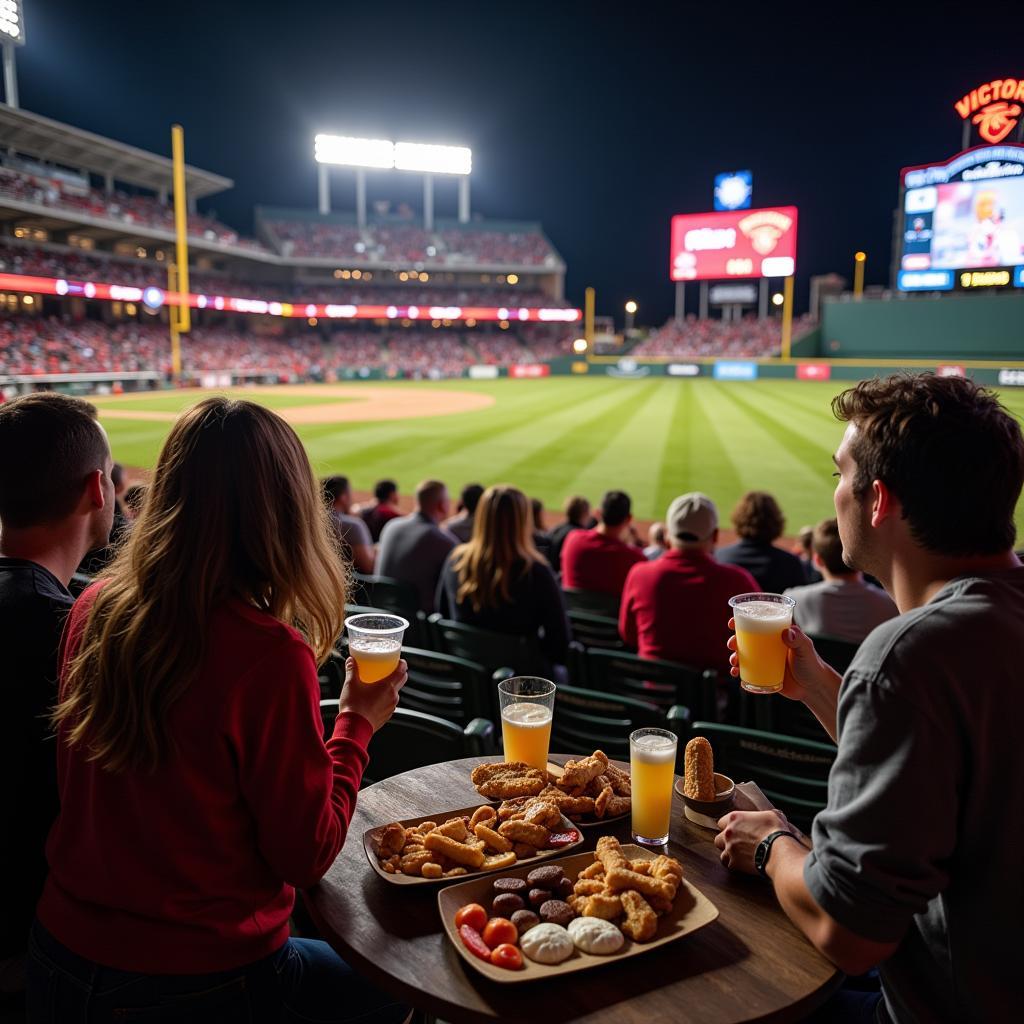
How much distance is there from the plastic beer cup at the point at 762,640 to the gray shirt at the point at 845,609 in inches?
93.4

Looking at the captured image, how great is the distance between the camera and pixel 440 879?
185cm

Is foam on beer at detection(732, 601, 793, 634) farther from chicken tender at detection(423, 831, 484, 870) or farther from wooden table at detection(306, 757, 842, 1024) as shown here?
chicken tender at detection(423, 831, 484, 870)

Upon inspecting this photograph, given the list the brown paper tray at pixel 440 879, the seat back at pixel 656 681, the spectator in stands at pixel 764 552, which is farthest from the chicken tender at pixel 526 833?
the spectator in stands at pixel 764 552

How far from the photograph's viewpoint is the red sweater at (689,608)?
179 inches

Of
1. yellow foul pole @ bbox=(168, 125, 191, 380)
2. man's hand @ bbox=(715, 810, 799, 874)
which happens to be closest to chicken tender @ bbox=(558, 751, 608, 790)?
man's hand @ bbox=(715, 810, 799, 874)

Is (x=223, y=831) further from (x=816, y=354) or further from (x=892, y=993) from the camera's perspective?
(x=816, y=354)

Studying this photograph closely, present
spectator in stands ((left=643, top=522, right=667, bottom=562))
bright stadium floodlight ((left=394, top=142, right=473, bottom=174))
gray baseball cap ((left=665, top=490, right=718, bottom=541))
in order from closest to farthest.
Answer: gray baseball cap ((left=665, top=490, right=718, bottom=541)), spectator in stands ((left=643, top=522, right=667, bottom=562)), bright stadium floodlight ((left=394, top=142, right=473, bottom=174))

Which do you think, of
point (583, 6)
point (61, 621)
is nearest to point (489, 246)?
point (583, 6)

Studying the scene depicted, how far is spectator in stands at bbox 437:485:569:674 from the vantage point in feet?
15.4

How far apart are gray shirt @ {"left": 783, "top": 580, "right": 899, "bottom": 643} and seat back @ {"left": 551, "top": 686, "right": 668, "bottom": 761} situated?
4.96ft

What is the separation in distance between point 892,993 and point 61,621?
2.20 m

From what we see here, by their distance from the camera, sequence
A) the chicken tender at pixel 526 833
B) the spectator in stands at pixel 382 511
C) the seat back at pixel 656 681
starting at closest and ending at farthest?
1. the chicken tender at pixel 526 833
2. the seat back at pixel 656 681
3. the spectator in stands at pixel 382 511

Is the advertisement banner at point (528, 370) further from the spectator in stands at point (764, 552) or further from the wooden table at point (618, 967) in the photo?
the wooden table at point (618, 967)

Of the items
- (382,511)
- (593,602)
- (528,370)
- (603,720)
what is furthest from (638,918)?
(528,370)
